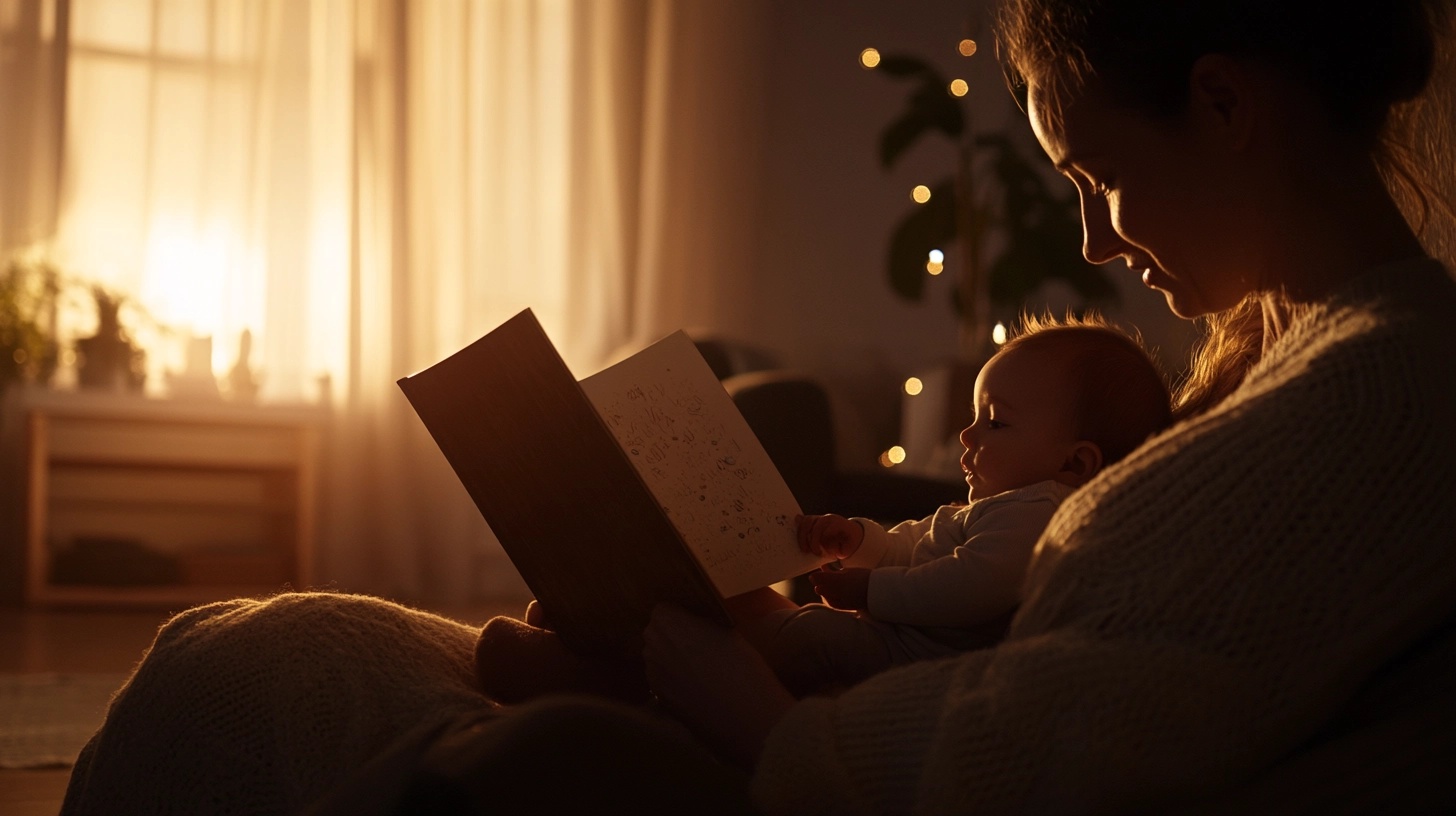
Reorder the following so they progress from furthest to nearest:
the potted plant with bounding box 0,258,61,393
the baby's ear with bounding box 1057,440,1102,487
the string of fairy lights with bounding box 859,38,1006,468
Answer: the string of fairy lights with bounding box 859,38,1006,468, the potted plant with bounding box 0,258,61,393, the baby's ear with bounding box 1057,440,1102,487

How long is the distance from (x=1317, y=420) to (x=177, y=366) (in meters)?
3.88

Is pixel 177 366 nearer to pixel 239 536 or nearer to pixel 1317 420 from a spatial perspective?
pixel 239 536

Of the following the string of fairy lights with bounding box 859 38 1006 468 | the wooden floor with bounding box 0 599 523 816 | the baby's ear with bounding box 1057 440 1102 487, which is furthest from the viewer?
the string of fairy lights with bounding box 859 38 1006 468

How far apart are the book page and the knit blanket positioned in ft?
0.68

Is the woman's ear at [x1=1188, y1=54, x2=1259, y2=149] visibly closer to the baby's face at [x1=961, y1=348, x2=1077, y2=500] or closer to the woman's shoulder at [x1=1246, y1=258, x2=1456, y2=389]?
the woman's shoulder at [x1=1246, y1=258, x2=1456, y2=389]

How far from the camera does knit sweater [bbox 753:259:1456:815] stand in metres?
0.63

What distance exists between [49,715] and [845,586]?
5.79 ft

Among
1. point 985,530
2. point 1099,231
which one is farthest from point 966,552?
point 1099,231

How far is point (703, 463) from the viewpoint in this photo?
38.8 inches

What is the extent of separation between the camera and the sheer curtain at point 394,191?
3959 mm

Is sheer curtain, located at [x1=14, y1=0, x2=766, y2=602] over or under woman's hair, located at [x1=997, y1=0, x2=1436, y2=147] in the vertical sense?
over

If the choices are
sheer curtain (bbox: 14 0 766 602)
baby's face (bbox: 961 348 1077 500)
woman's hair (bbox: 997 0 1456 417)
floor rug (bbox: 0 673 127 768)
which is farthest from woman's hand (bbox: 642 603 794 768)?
sheer curtain (bbox: 14 0 766 602)

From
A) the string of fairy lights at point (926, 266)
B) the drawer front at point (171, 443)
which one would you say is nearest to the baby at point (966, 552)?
the string of fairy lights at point (926, 266)

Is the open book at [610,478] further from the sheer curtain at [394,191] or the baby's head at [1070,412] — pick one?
the sheer curtain at [394,191]
